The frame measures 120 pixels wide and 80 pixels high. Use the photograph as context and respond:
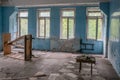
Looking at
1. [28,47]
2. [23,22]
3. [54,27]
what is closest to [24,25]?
[23,22]

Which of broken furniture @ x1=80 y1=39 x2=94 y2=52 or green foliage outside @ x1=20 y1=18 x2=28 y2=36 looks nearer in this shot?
broken furniture @ x1=80 y1=39 x2=94 y2=52

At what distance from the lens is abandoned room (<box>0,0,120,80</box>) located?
934cm

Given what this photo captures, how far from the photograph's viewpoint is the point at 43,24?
12.8 meters

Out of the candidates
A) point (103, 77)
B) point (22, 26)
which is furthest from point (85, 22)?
point (103, 77)

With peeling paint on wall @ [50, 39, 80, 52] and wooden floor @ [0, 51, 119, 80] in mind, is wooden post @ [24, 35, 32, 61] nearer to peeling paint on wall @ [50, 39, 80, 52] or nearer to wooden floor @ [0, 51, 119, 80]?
wooden floor @ [0, 51, 119, 80]

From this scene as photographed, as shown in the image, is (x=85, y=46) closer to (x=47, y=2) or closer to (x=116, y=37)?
(x=47, y=2)

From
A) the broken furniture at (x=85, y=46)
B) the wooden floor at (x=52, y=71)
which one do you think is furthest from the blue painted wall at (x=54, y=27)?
the wooden floor at (x=52, y=71)

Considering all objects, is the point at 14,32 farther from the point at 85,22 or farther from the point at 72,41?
the point at 85,22

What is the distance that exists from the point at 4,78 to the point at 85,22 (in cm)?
683

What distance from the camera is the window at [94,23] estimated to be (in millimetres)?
11500

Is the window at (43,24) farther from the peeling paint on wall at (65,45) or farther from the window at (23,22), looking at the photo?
the window at (23,22)

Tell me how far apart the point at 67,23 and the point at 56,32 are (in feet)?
3.05

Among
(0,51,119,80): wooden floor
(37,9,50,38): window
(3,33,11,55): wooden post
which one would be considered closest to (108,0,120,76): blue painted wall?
(0,51,119,80): wooden floor

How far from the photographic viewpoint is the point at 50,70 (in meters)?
7.48
